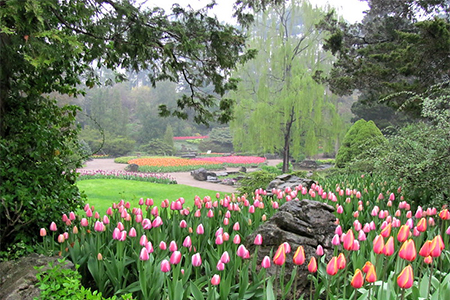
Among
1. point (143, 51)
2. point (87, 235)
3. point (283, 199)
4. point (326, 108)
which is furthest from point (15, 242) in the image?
point (326, 108)

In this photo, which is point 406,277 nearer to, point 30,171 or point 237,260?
point 237,260

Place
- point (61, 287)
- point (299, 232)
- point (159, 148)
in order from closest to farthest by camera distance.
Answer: point (61, 287) → point (299, 232) → point (159, 148)

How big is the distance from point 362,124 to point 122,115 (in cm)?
2508

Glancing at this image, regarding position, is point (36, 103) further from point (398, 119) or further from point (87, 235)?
point (398, 119)

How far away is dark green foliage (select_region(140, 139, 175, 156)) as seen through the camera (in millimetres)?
30152

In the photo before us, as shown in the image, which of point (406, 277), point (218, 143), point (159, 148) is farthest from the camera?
point (218, 143)

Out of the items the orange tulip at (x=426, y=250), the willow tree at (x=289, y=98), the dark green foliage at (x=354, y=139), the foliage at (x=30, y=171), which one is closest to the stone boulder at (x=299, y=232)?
the orange tulip at (x=426, y=250)

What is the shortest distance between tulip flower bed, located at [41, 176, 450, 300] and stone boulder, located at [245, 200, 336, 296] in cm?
8

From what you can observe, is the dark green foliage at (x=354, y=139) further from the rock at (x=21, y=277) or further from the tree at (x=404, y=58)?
the rock at (x=21, y=277)

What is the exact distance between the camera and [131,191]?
10406 mm

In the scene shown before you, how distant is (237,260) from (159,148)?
28.7 meters

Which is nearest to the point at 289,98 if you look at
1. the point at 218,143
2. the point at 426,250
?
the point at 426,250

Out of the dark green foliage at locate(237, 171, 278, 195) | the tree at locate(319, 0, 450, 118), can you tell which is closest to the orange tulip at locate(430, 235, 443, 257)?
the tree at locate(319, 0, 450, 118)

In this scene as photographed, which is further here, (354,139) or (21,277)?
(354,139)
